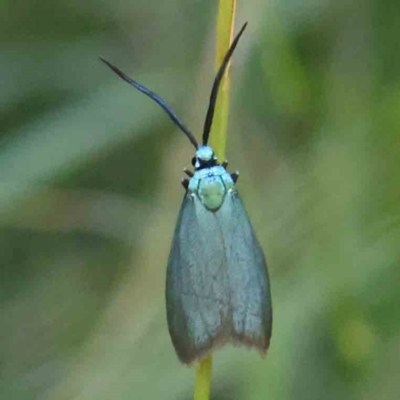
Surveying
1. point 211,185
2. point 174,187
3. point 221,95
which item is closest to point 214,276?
point 211,185

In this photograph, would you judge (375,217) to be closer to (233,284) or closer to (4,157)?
(233,284)

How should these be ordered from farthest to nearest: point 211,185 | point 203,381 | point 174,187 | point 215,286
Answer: point 174,187 < point 211,185 < point 215,286 < point 203,381

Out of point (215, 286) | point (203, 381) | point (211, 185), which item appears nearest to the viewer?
point (203, 381)

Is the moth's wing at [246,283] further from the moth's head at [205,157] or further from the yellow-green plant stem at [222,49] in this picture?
the yellow-green plant stem at [222,49]

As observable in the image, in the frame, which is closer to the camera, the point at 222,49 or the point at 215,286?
the point at 222,49

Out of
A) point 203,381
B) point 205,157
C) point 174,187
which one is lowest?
point 203,381

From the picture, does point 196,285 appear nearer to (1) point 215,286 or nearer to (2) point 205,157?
(1) point 215,286

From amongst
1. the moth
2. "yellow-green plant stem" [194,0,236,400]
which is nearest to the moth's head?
the moth

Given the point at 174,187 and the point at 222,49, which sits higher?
the point at 174,187

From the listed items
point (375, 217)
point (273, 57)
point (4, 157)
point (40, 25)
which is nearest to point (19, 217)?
point (4, 157)
